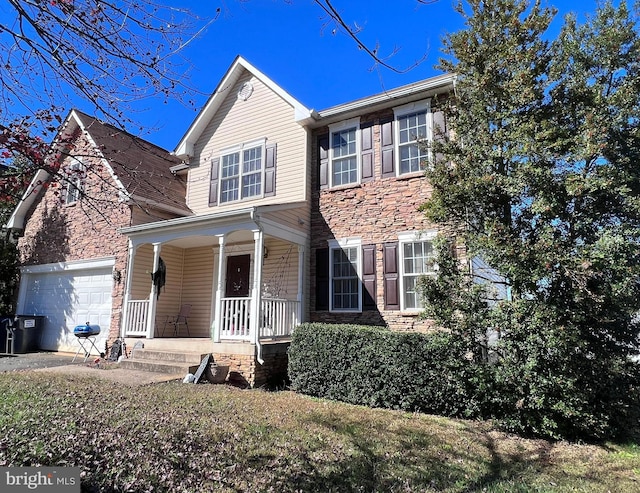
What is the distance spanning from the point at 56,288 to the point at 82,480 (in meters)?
12.6

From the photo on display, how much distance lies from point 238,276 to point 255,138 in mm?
4270

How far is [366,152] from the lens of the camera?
1045 centimetres

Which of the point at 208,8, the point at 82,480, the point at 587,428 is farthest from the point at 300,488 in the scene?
the point at 208,8

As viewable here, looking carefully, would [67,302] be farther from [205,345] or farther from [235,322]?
[235,322]

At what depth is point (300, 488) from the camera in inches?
140

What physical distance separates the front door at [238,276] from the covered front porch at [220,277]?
Result: 30 mm

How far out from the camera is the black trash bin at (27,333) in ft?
41.8

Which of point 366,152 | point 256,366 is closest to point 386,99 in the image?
point 366,152

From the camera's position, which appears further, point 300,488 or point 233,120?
point 233,120

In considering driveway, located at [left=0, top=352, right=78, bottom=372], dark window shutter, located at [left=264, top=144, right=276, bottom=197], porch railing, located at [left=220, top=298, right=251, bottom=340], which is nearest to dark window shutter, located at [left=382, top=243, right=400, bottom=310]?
porch railing, located at [left=220, top=298, right=251, bottom=340]

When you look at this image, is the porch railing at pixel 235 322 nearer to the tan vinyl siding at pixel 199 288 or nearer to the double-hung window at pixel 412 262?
the tan vinyl siding at pixel 199 288

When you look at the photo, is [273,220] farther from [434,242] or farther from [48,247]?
[48,247]

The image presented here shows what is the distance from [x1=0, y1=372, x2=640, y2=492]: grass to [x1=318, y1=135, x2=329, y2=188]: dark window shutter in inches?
250

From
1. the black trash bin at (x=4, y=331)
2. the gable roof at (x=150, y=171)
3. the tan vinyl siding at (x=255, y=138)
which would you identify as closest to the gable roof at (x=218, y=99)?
the tan vinyl siding at (x=255, y=138)
